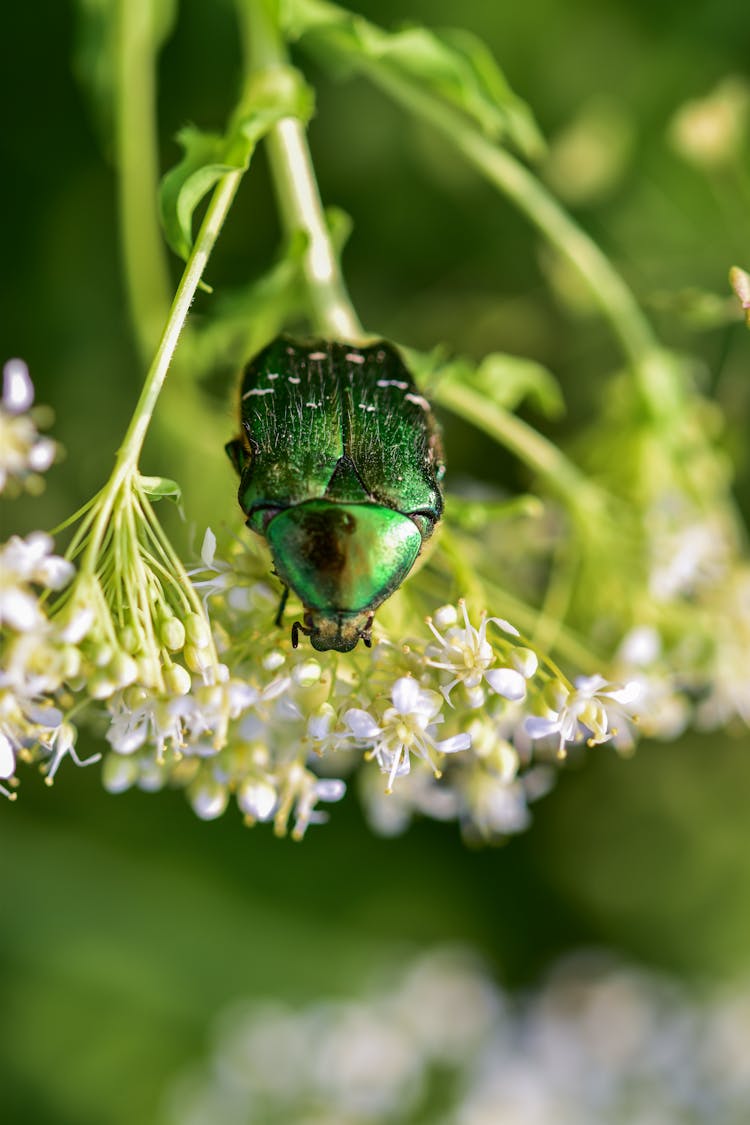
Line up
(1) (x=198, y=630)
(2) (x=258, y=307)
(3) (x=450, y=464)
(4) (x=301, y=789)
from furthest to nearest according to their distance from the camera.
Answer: (3) (x=450, y=464) → (2) (x=258, y=307) → (4) (x=301, y=789) → (1) (x=198, y=630)

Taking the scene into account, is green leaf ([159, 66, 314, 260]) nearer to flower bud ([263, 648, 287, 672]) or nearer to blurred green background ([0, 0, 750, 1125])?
flower bud ([263, 648, 287, 672])

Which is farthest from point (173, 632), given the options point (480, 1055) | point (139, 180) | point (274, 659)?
point (480, 1055)

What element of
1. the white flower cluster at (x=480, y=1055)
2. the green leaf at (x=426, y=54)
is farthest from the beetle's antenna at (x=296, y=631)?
the white flower cluster at (x=480, y=1055)

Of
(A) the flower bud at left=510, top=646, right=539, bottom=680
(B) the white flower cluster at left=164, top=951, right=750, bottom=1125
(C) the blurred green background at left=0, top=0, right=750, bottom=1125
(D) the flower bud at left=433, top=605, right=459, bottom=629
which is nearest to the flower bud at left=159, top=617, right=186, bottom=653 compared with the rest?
(D) the flower bud at left=433, top=605, right=459, bottom=629

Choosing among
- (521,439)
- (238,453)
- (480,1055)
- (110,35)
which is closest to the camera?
(238,453)

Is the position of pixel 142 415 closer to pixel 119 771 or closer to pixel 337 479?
pixel 337 479

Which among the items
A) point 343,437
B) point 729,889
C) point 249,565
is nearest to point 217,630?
point 249,565
